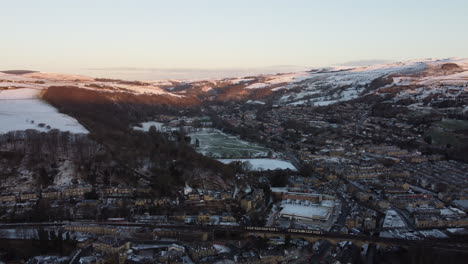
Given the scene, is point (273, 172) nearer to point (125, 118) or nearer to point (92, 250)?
point (92, 250)

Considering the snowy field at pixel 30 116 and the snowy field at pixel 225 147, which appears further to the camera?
the snowy field at pixel 225 147

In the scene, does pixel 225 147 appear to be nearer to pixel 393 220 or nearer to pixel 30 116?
pixel 30 116

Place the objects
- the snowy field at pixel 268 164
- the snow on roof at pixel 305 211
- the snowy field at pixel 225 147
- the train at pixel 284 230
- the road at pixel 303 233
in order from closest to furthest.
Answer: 1. the road at pixel 303 233
2. the train at pixel 284 230
3. the snow on roof at pixel 305 211
4. the snowy field at pixel 268 164
5. the snowy field at pixel 225 147

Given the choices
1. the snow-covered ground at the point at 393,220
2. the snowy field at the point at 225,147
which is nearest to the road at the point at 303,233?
the snow-covered ground at the point at 393,220

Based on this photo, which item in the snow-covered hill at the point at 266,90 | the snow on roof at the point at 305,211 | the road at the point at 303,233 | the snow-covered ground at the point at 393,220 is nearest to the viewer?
the road at the point at 303,233

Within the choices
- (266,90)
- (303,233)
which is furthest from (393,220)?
(266,90)

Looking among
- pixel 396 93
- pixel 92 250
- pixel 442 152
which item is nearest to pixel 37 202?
pixel 92 250

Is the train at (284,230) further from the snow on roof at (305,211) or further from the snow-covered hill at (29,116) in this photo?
the snow-covered hill at (29,116)

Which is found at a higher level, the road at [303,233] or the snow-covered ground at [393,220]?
the road at [303,233]
